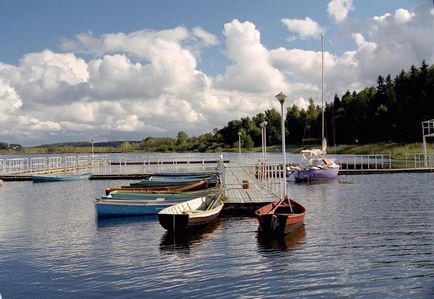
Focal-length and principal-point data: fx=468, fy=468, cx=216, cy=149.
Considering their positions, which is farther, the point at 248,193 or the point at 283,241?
the point at 248,193

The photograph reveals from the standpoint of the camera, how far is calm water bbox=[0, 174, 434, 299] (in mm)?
12594

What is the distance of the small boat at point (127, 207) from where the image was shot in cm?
2473

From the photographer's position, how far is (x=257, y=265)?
48.4 feet

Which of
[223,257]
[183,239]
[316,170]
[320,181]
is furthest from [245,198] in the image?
[316,170]

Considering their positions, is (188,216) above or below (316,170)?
below

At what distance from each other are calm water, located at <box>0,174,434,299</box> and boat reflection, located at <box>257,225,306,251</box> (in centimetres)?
4

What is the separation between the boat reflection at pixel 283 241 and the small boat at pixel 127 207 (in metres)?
7.70

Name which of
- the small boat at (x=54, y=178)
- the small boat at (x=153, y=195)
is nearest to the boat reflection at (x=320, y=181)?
the small boat at (x=153, y=195)

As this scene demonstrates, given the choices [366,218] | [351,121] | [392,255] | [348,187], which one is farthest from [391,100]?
[392,255]

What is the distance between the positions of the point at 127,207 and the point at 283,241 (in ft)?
33.8

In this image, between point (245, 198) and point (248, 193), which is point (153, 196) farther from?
point (248, 193)

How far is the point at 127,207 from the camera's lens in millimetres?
25188

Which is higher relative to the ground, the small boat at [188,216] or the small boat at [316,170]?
the small boat at [316,170]

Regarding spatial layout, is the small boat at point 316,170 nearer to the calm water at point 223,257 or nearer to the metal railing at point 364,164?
the metal railing at point 364,164
